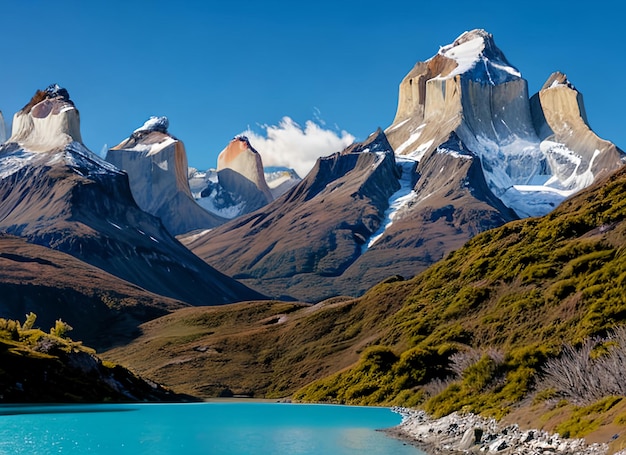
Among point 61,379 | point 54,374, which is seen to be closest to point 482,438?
point 54,374

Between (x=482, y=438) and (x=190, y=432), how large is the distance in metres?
21.5

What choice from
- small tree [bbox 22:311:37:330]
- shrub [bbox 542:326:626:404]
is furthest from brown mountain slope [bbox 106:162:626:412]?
small tree [bbox 22:311:37:330]

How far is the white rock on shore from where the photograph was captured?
3553cm

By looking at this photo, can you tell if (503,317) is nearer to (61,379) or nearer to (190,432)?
(190,432)

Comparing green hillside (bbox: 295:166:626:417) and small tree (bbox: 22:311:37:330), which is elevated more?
small tree (bbox: 22:311:37:330)

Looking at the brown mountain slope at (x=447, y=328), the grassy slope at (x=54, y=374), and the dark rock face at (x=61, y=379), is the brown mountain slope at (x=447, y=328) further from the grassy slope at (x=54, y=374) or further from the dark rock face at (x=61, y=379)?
the grassy slope at (x=54, y=374)

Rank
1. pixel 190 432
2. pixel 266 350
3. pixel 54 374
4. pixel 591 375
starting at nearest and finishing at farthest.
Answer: pixel 591 375
pixel 190 432
pixel 54 374
pixel 266 350

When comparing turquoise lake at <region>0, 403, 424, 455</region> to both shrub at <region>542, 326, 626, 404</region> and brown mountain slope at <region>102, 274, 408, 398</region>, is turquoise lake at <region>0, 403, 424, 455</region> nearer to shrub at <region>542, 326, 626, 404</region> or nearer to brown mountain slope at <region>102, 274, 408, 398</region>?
shrub at <region>542, 326, 626, 404</region>

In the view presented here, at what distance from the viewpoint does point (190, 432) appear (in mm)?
55969

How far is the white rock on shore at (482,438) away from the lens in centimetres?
3553

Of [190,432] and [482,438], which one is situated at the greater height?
[190,432]

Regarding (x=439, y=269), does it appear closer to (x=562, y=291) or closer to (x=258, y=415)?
(x=562, y=291)

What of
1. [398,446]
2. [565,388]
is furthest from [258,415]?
[565,388]

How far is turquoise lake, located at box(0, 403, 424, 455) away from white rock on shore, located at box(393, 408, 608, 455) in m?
2.07
